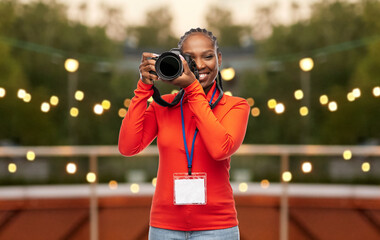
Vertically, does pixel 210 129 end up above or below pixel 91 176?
above

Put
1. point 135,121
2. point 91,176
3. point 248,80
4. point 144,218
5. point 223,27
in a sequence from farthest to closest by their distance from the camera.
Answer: point 223,27, point 248,80, point 144,218, point 91,176, point 135,121

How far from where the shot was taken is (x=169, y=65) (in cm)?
143

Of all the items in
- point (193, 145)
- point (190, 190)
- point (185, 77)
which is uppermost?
point (185, 77)

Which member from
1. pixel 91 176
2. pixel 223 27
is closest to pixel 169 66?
pixel 91 176

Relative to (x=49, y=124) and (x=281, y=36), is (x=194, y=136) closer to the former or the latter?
(x=49, y=124)

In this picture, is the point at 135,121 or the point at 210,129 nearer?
the point at 210,129

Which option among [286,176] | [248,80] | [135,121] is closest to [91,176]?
[286,176]

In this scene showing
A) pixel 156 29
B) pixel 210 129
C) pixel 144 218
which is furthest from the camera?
pixel 156 29

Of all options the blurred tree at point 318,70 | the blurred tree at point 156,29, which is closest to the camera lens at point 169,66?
the blurred tree at point 318,70

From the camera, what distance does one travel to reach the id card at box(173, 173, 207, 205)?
1449 mm

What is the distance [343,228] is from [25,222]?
277cm

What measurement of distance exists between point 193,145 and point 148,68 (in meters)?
0.25

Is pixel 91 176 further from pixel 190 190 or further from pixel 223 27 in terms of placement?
pixel 223 27

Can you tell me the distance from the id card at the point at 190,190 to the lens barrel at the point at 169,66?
0.28m
